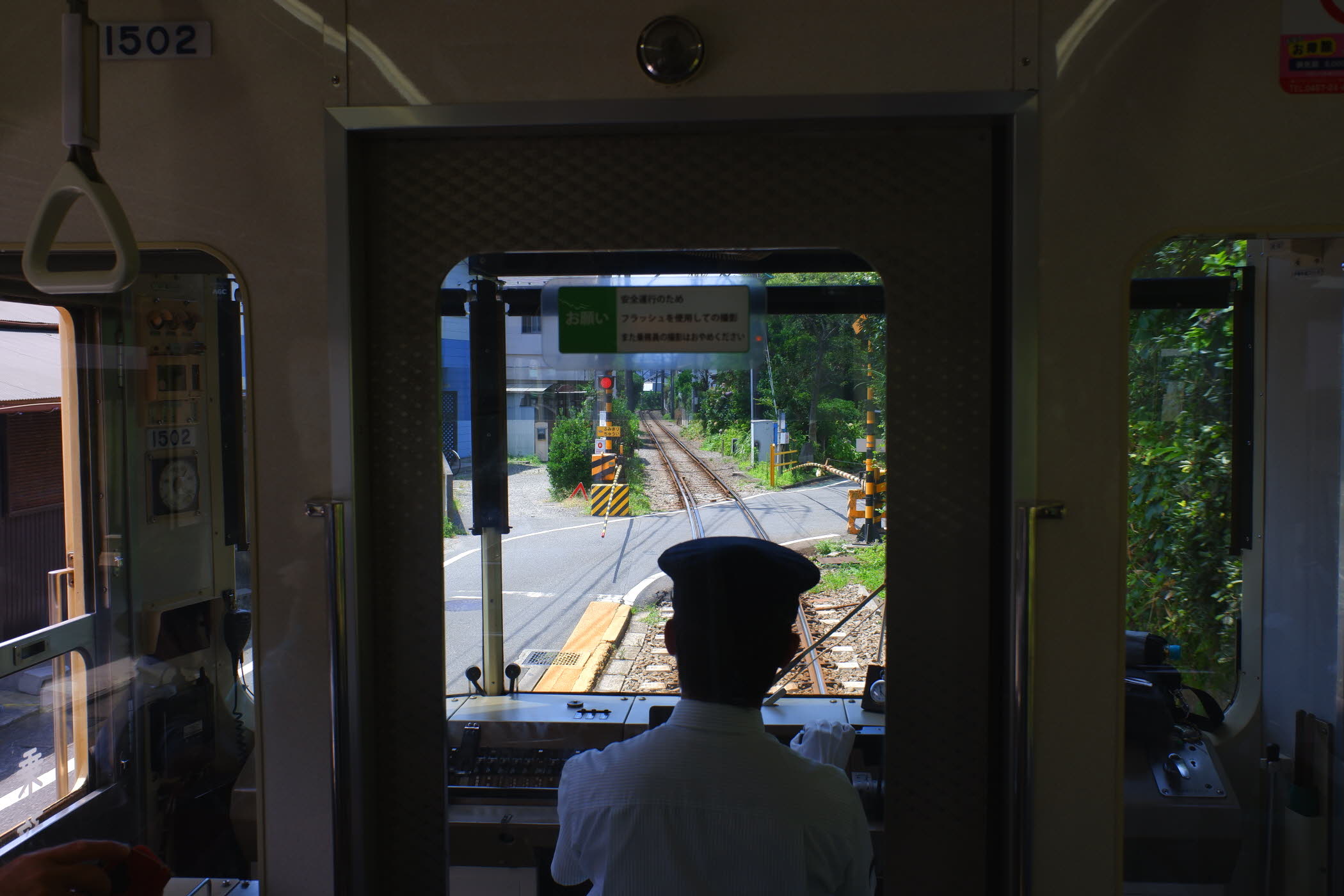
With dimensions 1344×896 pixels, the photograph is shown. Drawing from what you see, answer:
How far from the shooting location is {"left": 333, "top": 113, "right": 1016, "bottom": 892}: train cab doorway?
1.80 m

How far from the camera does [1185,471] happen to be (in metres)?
1.83

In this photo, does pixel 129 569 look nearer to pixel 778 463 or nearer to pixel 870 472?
pixel 778 463

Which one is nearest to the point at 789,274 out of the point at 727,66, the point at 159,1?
the point at 727,66

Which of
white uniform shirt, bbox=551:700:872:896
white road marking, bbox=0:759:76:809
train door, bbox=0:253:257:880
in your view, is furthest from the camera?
white road marking, bbox=0:759:76:809

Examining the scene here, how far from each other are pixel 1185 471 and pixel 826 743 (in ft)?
3.15

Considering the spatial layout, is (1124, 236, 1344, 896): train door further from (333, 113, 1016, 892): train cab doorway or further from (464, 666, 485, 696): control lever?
(464, 666, 485, 696): control lever

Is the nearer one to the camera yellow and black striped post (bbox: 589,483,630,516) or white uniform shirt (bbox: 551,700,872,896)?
white uniform shirt (bbox: 551,700,872,896)

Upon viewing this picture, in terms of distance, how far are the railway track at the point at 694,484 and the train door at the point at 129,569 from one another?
1019 mm

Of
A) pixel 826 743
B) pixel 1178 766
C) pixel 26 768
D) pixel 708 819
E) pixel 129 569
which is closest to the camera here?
pixel 708 819

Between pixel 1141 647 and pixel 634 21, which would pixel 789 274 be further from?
pixel 1141 647

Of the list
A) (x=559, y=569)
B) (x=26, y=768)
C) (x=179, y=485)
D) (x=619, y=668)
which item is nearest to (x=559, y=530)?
(x=559, y=569)

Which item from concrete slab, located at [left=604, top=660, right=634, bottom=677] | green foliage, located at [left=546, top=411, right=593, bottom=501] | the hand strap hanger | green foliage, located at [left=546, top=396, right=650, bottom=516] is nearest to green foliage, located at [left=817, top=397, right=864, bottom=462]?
green foliage, located at [left=546, top=396, right=650, bottom=516]

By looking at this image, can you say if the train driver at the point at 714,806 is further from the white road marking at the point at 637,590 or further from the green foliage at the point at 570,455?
the green foliage at the point at 570,455

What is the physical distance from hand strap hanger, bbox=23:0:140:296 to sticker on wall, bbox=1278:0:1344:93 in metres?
2.22
